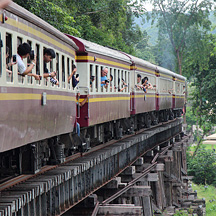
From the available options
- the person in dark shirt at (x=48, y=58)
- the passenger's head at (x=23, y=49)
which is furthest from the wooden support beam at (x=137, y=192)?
the passenger's head at (x=23, y=49)

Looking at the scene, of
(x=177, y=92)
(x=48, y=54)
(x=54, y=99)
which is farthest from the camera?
(x=177, y=92)

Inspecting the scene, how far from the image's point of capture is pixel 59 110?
10.2 meters

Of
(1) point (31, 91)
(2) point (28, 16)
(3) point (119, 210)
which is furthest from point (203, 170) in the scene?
(2) point (28, 16)

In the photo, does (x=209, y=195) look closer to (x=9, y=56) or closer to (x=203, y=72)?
(x=203, y=72)

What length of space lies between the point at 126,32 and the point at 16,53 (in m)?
39.1

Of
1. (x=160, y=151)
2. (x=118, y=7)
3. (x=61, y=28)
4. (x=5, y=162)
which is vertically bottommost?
(x=160, y=151)

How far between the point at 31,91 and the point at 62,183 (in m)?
3.84

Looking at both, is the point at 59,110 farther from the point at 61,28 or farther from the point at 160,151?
the point at 160,151

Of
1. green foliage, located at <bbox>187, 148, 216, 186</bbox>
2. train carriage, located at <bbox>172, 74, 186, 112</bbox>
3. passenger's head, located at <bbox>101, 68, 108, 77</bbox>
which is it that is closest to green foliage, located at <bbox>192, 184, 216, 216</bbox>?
green foliage, located at <bbox>187, 148, 216, 186</bbox>

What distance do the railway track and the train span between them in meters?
0.29

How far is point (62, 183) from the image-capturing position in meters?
11.4

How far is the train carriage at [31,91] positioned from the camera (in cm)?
669

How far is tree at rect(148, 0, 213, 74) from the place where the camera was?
51656 mm

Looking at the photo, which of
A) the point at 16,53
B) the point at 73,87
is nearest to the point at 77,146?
the point at 73,87
